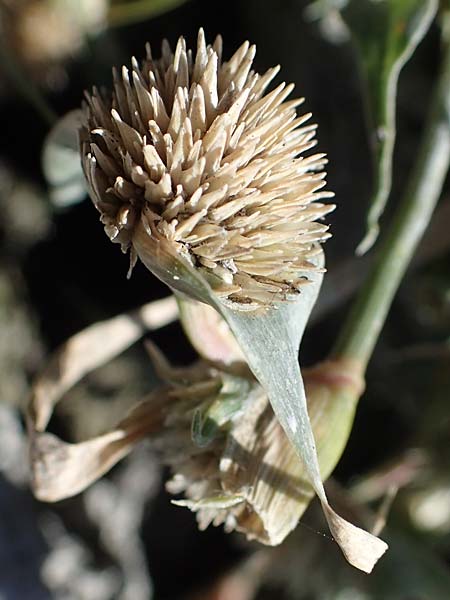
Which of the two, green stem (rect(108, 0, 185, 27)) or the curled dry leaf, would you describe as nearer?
the curled dry leaf

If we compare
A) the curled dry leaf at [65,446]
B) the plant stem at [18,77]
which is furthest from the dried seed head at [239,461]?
the plant stem at [18,77]

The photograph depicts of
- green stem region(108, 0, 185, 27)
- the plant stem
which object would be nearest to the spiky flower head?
the plant stem

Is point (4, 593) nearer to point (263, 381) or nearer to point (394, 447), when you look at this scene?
point (394, 447)

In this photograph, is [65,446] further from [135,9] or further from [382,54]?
[135,9]

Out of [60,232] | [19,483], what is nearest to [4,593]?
[19,483]

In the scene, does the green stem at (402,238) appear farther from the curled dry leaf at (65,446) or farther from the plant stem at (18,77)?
the plant stem at (18,77)

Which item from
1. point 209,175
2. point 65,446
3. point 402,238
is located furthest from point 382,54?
point 65,446

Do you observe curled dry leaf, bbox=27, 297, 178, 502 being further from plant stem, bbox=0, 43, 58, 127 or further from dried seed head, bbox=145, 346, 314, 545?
plant stem, bbox=0, 43, 58, 127
